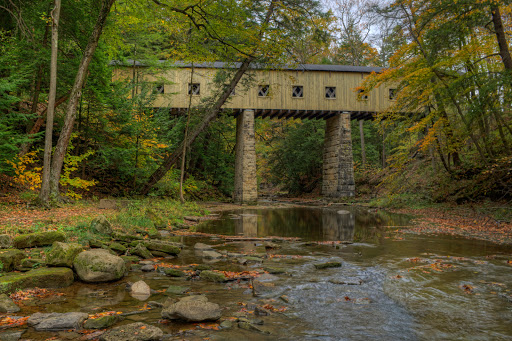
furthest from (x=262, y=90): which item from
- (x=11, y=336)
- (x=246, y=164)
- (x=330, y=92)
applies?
(x=11, y=336)

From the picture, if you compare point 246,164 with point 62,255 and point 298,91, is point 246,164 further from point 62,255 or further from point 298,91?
point 62,255

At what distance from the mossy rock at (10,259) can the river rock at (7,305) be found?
0.91 m

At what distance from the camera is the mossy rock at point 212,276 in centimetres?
458

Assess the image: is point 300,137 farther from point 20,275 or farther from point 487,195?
point 20,275

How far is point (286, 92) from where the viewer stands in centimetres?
2186

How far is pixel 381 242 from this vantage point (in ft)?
A: 25.8

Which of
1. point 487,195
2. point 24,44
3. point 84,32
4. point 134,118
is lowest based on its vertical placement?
point 487,195

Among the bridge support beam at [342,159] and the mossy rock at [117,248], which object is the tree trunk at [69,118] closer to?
the mossy rock at [117,248]

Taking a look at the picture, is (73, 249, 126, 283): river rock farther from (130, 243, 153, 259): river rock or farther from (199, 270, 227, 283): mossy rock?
(130, 243, 153, 259): river rock

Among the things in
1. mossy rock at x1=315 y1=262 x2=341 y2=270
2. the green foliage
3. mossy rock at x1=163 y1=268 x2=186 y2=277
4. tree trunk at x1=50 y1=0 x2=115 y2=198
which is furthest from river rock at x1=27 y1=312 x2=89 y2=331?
the green foliage

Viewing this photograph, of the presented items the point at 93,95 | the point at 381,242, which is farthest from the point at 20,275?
the point at 93,95

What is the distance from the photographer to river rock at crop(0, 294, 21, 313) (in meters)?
3.18

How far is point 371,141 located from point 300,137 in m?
7.10

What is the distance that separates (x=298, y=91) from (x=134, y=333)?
68.3 feet
